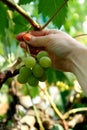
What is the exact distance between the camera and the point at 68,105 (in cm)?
204

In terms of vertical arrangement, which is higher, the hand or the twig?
the twig

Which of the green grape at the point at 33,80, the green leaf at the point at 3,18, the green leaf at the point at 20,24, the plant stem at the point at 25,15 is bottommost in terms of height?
the green grape at the point at 33,80

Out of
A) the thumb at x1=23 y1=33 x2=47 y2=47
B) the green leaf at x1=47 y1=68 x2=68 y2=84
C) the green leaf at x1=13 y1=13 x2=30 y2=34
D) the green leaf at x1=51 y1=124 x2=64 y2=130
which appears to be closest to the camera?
the thumb at x1=23 y1=33 x2=47 y2=47

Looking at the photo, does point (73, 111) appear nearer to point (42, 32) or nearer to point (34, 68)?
point (42, 32)

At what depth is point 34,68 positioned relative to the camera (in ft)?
3.20

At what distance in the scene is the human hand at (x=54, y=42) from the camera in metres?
1.09

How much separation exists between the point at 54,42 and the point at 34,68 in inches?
6.1

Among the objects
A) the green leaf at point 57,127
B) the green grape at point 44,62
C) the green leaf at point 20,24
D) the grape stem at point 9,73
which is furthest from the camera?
the green leaf at point 57,127

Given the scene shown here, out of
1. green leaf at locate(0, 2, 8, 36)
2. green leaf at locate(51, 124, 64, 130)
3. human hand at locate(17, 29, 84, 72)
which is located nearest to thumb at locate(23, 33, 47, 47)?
human hand at locate(17, 29, 84, 72)

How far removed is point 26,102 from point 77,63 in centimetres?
80

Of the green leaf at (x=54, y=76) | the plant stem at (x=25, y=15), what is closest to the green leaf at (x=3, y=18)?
the plant stem at (x=25, y=15)

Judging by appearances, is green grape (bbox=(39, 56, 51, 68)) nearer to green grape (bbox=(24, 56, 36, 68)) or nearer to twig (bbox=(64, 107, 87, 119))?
green grape (bbox=(24, 56, 36, 68))

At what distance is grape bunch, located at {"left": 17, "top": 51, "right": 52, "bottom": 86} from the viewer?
964 mm

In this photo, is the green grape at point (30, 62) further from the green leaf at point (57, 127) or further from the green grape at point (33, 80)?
the green leaf at point (57, 127)
